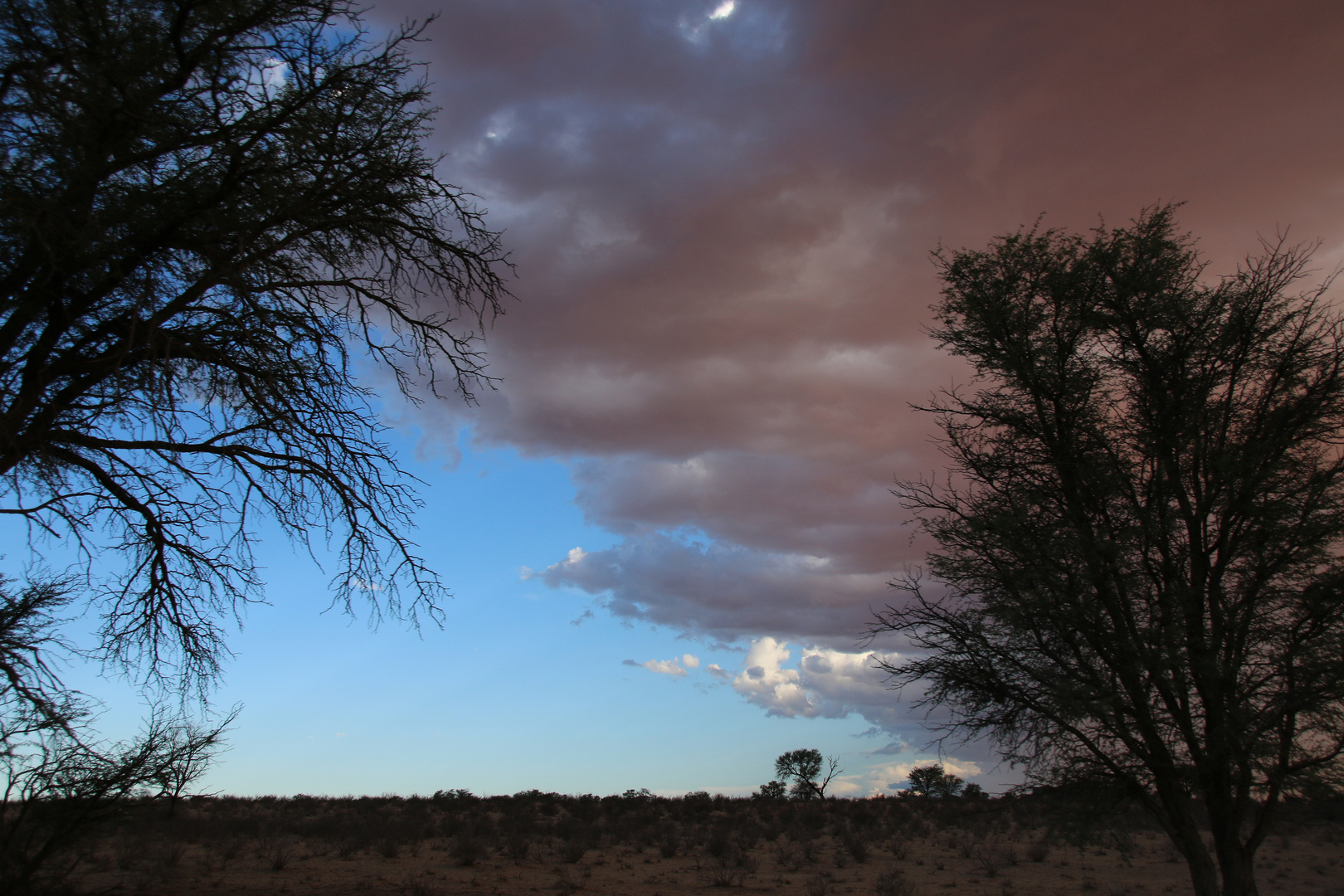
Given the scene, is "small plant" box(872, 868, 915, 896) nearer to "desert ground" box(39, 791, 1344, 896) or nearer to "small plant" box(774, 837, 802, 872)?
"desert ground" box(39, 791, 1344, 896)

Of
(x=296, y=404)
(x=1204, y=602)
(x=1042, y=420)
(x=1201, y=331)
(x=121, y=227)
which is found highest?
(x=1201, y=331)

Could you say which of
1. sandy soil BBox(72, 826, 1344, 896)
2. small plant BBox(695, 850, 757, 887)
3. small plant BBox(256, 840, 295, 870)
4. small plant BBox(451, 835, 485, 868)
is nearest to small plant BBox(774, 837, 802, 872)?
sandy soil BBox(72, 826, 1344, 896)

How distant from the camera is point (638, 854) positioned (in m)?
20.3

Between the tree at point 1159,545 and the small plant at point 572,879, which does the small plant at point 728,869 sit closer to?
the small plant at point 572,879

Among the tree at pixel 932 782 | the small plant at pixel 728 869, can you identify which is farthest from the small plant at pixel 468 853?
the tree at pixel 932 782

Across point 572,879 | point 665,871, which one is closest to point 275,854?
point 572,879

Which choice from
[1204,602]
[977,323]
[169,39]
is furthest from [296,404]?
[1204,602]

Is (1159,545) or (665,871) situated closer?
(1159,545)

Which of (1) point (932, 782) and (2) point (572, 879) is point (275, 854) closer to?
(2) point (572, 879)

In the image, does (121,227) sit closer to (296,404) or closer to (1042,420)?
(296,404)

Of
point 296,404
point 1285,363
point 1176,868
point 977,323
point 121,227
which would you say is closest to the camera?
point 121,227

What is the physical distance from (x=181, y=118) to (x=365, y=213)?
4.98 ft

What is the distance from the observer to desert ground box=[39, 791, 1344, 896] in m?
13.8

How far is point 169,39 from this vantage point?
5520mm
